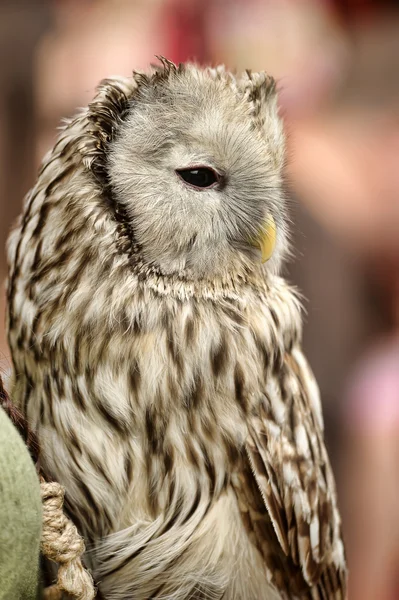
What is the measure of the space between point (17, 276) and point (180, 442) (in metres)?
0.21

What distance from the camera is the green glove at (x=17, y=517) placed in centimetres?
48

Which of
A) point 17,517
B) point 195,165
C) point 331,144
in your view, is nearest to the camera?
point 17,517

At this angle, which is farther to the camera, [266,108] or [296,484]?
[296,484]

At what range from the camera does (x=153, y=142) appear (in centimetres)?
64

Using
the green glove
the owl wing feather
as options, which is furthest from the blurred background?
the green glove

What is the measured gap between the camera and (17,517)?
0.48 metres

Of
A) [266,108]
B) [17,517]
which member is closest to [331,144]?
[266,108]

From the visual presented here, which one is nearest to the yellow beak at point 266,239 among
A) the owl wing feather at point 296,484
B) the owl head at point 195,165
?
the owl head at point 195,165

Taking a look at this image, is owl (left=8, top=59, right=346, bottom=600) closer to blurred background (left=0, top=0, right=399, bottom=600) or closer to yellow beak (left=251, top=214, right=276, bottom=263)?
yellow beak (left=251, top=214, right=276, bottom=263)

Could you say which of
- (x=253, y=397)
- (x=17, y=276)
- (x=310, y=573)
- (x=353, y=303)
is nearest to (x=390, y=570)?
(x=353, y=303)

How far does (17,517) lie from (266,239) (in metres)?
0.34

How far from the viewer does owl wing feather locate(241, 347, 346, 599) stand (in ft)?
2.42

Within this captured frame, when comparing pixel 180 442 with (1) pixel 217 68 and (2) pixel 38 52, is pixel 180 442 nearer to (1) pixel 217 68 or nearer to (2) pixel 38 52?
(1) pixel 217 68

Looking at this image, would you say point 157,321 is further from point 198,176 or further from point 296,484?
point 296,484
